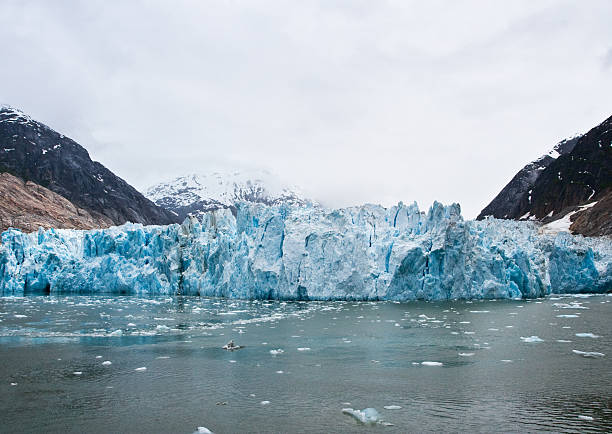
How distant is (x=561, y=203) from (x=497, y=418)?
315ft

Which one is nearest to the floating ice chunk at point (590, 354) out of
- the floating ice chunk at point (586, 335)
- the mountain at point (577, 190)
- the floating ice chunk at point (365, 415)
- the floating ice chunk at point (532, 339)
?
the floating ice chunk at point (532, 339)

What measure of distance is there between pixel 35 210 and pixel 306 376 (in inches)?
3072

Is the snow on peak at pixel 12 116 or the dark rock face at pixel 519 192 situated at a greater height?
the snow on peak at pixel 12 116

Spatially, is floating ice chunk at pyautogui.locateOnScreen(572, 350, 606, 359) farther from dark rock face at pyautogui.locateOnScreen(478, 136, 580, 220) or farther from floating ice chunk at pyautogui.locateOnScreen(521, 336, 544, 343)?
dark rock face at pyautogui.locateOnScreen(478, 136, 580, 220)

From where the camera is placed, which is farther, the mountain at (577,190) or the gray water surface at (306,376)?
the mountain at (577,190)

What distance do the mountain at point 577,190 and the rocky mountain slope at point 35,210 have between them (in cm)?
7482

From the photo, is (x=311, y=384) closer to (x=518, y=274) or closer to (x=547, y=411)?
(x=547, y=411)

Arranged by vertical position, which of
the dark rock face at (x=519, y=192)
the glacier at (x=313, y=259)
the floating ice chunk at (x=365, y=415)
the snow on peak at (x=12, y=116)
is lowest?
the floating ice chunk at (x=365, y=415)

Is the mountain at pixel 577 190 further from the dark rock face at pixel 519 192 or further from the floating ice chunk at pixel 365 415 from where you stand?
the floating ice chunk at pixel 365 415

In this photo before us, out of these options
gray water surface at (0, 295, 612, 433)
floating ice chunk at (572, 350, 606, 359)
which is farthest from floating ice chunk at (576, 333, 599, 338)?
floating ice chunk at (572, 350, 606, 359)

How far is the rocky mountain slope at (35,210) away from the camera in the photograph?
230 ft

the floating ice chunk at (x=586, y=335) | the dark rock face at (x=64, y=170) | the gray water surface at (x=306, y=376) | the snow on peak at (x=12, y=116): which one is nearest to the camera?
the gray water surface at (x=306, y=376)

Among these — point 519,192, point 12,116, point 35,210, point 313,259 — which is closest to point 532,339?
point 313,259

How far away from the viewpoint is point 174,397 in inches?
339
